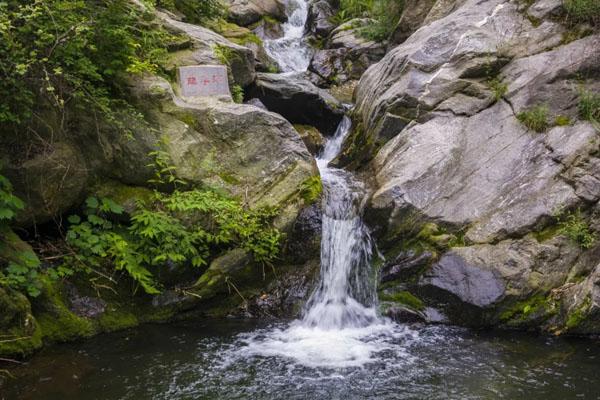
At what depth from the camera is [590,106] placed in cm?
780

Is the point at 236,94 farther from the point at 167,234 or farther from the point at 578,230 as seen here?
the point at 578,230

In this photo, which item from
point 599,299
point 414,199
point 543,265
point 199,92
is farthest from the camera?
point 199,92

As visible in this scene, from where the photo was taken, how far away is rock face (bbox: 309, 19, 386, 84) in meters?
16.6

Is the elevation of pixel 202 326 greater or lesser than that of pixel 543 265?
lesser

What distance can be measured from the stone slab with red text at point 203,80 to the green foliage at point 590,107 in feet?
19.3

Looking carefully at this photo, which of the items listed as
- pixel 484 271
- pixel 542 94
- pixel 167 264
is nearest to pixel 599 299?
pixel 484 271

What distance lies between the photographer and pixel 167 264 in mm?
7113

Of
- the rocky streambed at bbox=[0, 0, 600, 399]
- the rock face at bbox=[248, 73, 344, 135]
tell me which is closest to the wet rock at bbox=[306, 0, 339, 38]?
the rock face at bbox=[248, 73, 344, 135]

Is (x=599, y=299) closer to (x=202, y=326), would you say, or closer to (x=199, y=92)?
(x=202, y=326)

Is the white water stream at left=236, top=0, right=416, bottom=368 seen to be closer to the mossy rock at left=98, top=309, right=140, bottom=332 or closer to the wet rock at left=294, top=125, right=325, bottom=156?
the wet rock at left=294, top=125, right=325, bottom=156

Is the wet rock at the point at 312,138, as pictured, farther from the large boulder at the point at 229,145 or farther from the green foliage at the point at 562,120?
the green foliage at the point at 562,120

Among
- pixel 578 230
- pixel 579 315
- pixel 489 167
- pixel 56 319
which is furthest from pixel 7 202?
pixel 578 230

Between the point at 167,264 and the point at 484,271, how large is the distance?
14.9ft

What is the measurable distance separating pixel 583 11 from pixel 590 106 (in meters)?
2.12
